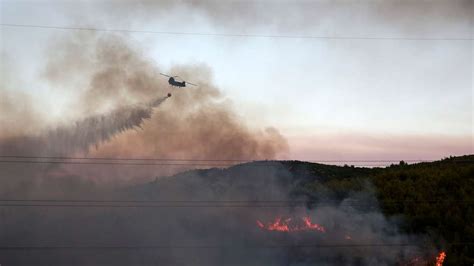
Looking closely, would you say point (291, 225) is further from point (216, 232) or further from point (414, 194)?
point (414, 194)

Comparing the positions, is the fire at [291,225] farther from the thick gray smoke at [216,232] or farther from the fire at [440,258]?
the fire at [440,258]

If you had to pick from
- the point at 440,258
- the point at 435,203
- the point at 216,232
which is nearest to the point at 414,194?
the point at 435,203

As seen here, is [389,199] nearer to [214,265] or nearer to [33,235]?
[214,265]

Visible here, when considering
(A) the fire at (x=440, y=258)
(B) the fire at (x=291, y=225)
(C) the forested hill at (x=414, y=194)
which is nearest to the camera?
(A) the fire at (x=440, y=258)

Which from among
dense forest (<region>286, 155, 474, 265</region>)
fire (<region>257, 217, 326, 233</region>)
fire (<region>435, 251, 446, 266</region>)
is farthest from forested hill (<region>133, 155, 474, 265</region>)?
fire (<region>257, 217, 326, 233</region>)

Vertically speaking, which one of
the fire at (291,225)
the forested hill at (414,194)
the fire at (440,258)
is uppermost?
the forested hill at (414,194)

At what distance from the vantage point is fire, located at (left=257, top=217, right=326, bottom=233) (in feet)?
233

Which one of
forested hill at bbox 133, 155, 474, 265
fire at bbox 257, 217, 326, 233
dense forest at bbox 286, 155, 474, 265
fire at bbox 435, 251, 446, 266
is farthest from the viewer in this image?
fire at bbox 257, 217, 326, 233

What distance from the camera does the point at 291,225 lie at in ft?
241

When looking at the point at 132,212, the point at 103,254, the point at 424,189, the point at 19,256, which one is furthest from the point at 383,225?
the point at 19,256

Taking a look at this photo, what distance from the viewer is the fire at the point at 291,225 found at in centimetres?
7094

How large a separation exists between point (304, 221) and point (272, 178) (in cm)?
3410

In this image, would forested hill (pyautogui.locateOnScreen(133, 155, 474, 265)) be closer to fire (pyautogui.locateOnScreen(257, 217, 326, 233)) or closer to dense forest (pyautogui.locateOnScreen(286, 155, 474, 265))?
dense forest (pyautogui.locateOnScreen(286, 155, 474, 265))

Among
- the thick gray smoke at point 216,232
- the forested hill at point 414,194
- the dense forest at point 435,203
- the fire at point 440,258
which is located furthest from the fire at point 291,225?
the fire at point 440,258
